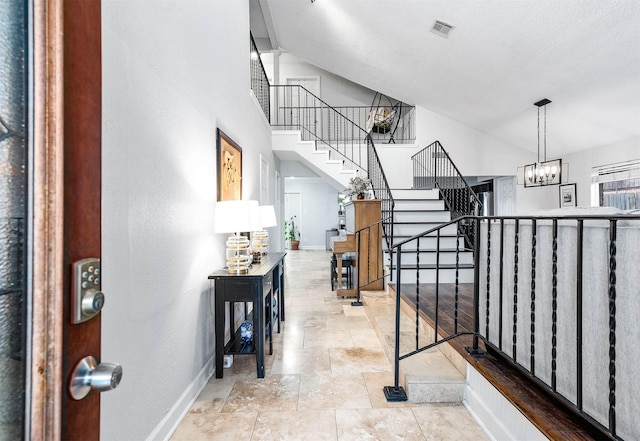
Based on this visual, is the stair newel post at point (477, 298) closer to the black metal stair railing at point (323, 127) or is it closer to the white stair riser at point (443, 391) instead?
the white stair riser at point (443, 391)

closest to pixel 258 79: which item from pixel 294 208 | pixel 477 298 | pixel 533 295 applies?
pixel 477 298

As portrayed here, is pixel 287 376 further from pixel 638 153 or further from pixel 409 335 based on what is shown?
pixel 638 153

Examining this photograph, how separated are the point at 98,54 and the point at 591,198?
7.43m

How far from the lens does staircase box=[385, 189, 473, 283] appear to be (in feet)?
14.2

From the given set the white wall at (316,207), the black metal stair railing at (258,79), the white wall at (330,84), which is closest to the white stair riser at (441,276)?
the black metal stair railing at (258,79)

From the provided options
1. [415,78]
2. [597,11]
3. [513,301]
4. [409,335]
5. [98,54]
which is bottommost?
[409,335]

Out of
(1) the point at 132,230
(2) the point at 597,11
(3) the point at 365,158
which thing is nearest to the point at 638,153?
(2) the point at 597,11

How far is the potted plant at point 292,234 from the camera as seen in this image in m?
11.9

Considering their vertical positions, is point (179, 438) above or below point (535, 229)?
below

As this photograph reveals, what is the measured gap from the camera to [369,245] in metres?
4.52

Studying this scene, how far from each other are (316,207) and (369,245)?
309 inches

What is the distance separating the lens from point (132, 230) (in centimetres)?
151

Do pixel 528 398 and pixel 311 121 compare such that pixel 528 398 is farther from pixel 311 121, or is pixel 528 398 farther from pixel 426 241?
pixel 311 121

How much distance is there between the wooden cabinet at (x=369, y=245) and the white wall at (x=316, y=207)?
7562 millimetres
